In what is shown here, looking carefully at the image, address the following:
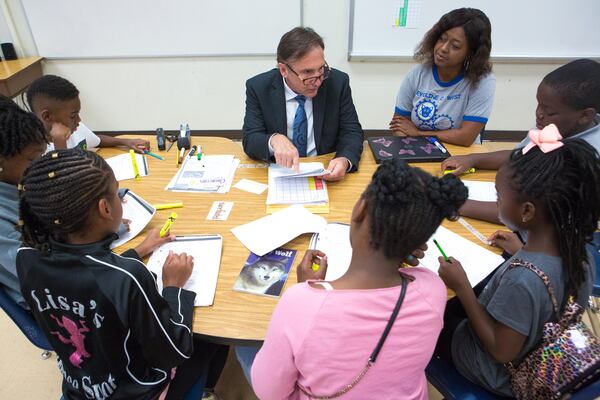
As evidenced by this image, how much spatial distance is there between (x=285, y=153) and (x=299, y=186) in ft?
0.54

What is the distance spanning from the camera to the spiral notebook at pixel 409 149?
180 cm

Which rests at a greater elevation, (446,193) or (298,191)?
(446,193)

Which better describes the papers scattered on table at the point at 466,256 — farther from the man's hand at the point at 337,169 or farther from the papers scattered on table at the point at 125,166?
the papers scattered on table at the point at 125,166

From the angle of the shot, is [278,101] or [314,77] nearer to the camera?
[314,77]

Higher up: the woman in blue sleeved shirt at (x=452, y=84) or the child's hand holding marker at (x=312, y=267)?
the woman in blue sleeved shirt at (x=452, y=84)

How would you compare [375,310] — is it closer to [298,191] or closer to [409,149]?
[298,191]

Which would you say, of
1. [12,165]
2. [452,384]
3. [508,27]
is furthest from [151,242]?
[508,27]

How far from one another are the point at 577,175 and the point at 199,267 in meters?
1.06

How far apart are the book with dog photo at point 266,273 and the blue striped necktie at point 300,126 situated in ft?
2.73

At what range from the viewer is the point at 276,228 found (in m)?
1.34

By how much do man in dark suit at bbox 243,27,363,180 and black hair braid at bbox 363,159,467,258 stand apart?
90cm

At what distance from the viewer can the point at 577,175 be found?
915 millimetres

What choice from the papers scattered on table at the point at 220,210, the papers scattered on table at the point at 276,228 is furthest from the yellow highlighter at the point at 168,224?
the papers scattered on table at the point at 276,228

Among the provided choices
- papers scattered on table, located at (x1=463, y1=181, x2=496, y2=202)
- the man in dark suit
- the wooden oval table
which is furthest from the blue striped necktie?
papers scattered on table, located at (x1=463, y1=181, x2=496, y2=202)
